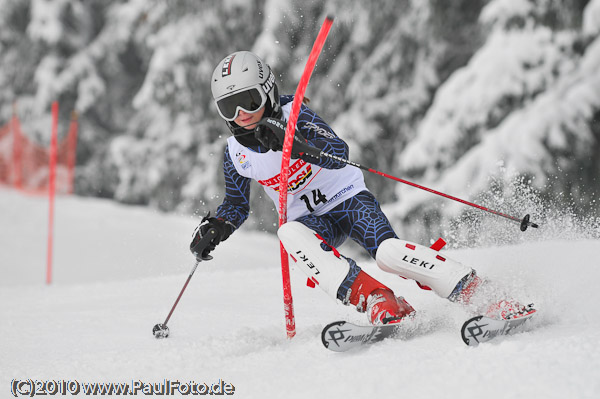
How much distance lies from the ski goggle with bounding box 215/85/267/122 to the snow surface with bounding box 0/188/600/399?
3.43ft

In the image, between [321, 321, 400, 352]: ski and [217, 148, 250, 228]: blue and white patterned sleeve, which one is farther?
[217, 148, 250, 228]: blue and white patterned sleeve

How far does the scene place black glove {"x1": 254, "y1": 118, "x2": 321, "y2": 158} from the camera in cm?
251

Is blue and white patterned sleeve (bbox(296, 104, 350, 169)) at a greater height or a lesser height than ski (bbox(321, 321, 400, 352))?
greater

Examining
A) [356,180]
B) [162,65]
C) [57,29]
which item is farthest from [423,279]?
[57,29]

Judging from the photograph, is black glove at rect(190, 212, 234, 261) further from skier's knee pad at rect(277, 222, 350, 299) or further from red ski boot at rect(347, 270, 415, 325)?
red ski boot at rect(347, 270, 415, 325)

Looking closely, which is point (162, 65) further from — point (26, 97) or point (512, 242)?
point (512, 242)

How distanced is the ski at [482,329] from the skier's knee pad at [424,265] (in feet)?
0.81

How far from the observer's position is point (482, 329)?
7.33 feet

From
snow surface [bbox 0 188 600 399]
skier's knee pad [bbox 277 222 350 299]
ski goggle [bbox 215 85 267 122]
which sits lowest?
snow surface [bbox 0 188 600 399]

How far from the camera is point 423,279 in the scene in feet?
8.29

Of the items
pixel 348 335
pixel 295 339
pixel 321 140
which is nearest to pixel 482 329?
pixel 348 335

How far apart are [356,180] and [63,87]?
45.5 feet

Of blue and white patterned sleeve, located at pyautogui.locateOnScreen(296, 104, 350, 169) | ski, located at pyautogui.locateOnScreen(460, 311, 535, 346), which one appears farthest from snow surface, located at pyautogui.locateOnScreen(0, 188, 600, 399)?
blue and white patterned sleeve, located at pyautogui.locateOnScreen(296, 104, 350, 169)

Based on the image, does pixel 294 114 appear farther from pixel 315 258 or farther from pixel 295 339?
pixel 295 339
